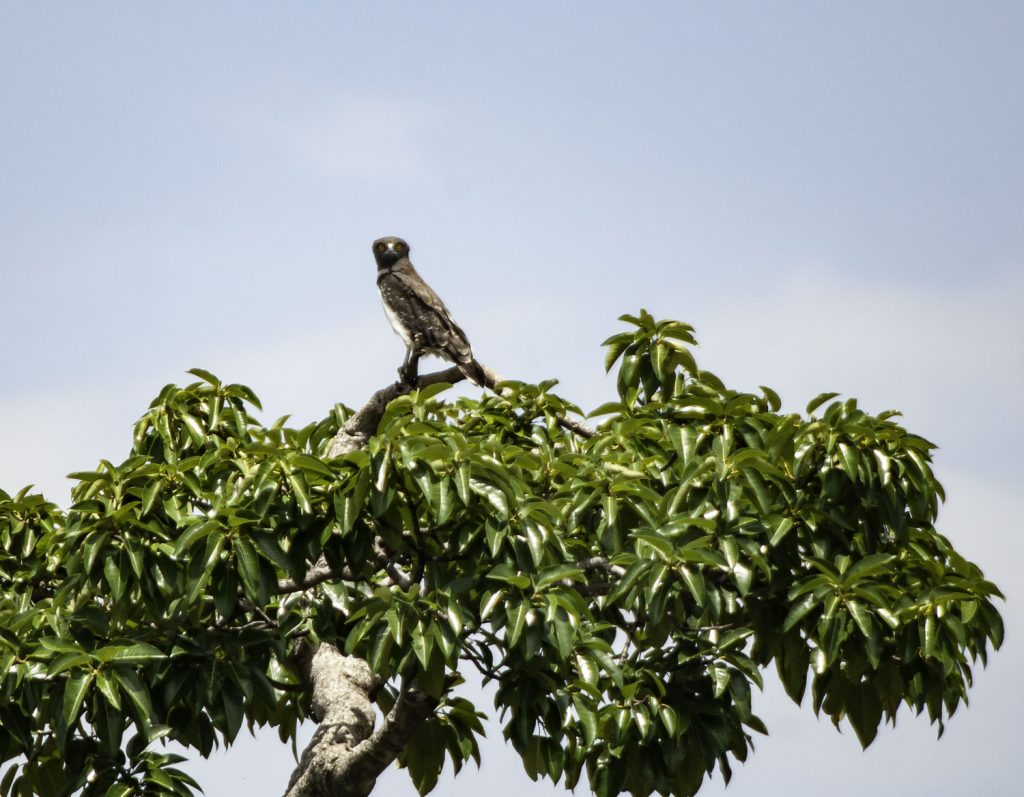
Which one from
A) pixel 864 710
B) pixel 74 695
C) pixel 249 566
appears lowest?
pixel 74 695

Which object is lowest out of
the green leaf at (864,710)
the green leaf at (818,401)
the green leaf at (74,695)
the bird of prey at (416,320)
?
the green leaf at (74,695)

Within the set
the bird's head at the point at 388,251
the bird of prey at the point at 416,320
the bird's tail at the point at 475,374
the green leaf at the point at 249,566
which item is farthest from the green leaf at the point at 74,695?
the bird's head at the point at 388,251

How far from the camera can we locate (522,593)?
19.6ft

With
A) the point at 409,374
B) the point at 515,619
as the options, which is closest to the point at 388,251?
the point at 409,374

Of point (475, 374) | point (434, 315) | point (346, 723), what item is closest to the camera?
point (346, 723)

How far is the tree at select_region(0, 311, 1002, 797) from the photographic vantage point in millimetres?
6023

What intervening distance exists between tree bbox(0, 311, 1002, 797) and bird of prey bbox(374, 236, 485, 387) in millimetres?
2942

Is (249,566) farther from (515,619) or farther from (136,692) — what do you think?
(515,619)

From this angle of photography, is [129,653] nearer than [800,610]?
Yes

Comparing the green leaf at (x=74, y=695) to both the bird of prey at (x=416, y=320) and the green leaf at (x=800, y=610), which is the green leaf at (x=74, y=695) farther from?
the bird of prey at (x=416, y=320)

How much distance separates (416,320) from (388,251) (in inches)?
95.2

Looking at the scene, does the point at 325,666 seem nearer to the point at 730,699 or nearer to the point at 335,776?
the point at 335,776

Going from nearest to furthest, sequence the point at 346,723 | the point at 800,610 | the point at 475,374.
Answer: the point at 800,610, the point at 346,723, the point at 475,374

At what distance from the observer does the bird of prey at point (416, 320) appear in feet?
34.6
